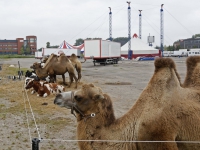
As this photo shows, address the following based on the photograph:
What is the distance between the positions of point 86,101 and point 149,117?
3.07 ft

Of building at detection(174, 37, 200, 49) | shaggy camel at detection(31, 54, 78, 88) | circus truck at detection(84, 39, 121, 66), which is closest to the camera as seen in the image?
shaggy camel at detection(31, 54, 78, 88)

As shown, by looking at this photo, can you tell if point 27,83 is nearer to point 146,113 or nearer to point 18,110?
point 18,110

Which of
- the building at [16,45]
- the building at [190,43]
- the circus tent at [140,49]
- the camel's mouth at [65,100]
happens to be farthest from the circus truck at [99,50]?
the building at [16,45]

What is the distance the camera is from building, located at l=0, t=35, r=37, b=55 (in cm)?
13125

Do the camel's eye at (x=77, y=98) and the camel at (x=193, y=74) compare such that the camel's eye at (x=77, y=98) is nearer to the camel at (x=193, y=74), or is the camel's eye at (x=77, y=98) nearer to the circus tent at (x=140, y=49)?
the camel at (x=193, y=74)

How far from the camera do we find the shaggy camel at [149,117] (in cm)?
376

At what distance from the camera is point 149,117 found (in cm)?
383

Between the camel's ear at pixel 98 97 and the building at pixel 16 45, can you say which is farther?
the building at pixel 16 45

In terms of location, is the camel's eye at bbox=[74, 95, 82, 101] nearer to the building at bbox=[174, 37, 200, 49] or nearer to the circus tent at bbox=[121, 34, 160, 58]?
the circus tent at bbox=[121, 34, 160, 58]

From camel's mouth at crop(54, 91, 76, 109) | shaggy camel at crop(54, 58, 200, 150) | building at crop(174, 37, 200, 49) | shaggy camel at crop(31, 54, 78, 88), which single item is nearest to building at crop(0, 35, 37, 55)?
building at crop(174, 37, 200, 49)

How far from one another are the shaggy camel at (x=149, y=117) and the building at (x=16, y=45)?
130m

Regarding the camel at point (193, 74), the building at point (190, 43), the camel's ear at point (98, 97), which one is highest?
the building at point (190, 43)

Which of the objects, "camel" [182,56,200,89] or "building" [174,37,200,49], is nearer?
"camel" [182,56,200,89]

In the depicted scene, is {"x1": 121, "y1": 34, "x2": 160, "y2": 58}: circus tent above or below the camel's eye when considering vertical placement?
above
